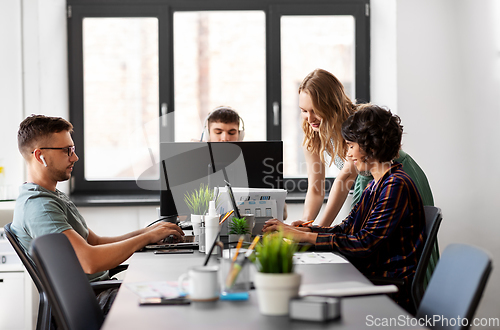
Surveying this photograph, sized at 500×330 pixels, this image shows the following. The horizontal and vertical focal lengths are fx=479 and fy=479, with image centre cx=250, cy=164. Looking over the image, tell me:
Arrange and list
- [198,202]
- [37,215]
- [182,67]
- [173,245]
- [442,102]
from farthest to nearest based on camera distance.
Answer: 1. [182,67]
2. [442,102]
3. [198,202]
4. [173,245]
5. [37,215]

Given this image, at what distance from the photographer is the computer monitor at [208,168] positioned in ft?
7.05

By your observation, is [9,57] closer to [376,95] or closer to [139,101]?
[139,101]

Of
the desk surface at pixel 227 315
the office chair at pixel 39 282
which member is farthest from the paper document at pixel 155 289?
the office chair at pixel 39 282

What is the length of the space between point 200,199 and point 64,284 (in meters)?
0.80

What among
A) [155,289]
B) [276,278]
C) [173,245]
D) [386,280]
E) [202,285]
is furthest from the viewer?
[173,245]

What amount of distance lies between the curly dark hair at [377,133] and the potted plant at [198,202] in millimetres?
659

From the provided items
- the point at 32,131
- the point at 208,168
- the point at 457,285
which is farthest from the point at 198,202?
the point at 457,285

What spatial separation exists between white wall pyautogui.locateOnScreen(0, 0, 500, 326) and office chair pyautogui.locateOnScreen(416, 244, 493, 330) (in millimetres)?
2159

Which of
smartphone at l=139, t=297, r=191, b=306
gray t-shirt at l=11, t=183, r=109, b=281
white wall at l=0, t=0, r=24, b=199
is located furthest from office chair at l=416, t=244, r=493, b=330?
white wall at l=0, t=0, r=24, b=199

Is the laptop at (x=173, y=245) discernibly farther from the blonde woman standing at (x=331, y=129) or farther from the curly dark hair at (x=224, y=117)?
the curly dark hair at (x=224, y=117)

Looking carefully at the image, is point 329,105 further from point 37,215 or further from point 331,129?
point 37,215

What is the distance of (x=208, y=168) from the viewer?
2.15m

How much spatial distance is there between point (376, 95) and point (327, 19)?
752mm

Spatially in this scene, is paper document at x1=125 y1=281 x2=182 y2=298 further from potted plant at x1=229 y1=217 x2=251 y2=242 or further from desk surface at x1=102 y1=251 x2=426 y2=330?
potted plant at x1=229 y1=217 x2=251 y2=242
